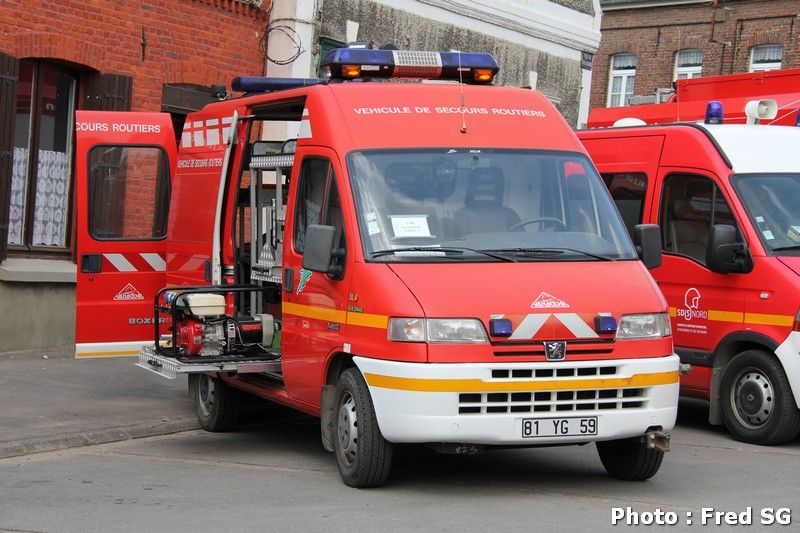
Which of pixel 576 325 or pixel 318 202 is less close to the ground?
pixel 318 202

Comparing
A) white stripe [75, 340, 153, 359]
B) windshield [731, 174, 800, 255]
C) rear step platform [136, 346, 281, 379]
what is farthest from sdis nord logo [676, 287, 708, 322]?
white stripe [75, 340, 153, 359]

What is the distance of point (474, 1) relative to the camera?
2233cm

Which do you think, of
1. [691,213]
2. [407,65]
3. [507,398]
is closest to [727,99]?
[691,213]

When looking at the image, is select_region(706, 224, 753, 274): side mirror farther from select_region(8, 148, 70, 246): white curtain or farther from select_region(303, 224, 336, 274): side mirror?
select_region(8, 148, 70, 246): white curtain

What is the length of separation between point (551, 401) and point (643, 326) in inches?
31.4

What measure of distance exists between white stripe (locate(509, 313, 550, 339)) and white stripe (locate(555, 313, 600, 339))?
0.38 feet

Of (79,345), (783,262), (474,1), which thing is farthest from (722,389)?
(474,1)

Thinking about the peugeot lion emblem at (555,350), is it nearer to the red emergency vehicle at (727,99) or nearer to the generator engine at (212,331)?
the generator engine at (212,331)

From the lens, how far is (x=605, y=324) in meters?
8.14

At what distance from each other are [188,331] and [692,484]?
3.90 metres

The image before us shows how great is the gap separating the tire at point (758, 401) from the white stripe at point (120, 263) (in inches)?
206

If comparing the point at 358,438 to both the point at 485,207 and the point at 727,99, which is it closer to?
the point at 485,207

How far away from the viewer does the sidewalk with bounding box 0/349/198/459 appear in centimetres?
1034

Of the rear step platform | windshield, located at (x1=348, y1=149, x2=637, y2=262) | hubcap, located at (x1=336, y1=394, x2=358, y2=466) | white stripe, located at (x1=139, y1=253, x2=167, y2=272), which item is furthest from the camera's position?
white stripe, located at (x1=139, y1=253, x2=167, y2=272)
